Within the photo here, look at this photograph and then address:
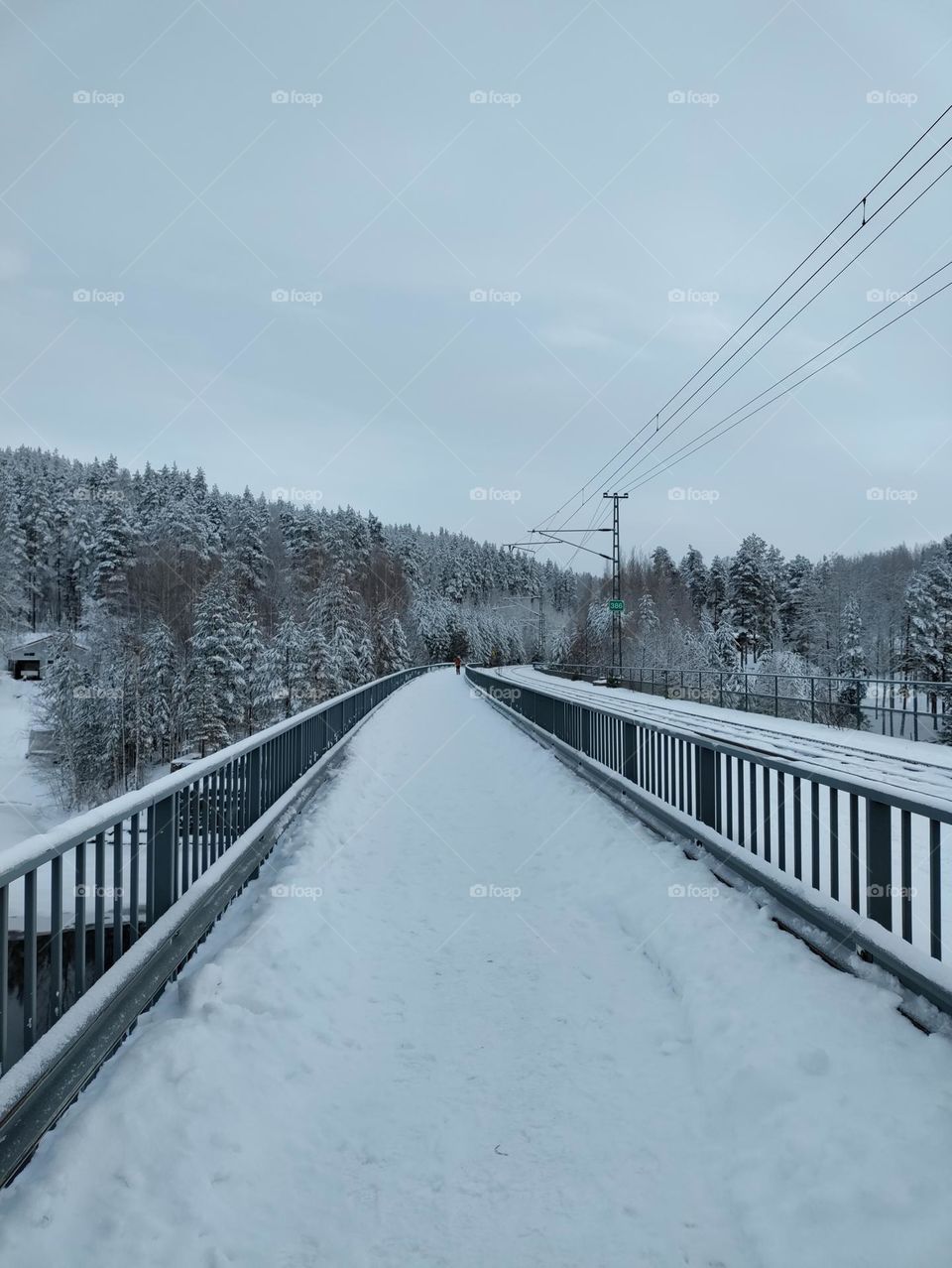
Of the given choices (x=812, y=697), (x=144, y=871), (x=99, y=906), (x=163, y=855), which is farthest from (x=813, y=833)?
(x=812, y=697)

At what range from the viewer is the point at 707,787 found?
703 cm

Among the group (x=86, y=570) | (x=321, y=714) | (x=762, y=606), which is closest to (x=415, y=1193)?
(x=321, y=714)

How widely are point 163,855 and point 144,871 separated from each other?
1.31m

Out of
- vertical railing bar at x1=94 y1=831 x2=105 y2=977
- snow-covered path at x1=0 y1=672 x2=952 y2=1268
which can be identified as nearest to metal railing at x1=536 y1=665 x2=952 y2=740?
snow-covered path at x1=0 y1=672 x2=952 y2=1268

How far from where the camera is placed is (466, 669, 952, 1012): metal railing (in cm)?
396

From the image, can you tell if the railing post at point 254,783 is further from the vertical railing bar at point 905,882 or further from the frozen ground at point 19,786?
the frozen ground at point 19,786

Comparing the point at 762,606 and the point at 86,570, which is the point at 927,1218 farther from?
the point at 762,606

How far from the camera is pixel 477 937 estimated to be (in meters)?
5.89

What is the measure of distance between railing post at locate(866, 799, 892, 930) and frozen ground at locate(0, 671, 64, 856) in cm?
3390

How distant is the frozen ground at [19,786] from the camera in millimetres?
36944

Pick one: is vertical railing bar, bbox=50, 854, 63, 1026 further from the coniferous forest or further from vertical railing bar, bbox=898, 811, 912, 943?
the coniferous forest

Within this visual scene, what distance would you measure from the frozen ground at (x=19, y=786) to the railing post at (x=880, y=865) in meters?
33.9

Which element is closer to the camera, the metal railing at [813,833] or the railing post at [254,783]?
the metal railing at [813,833]

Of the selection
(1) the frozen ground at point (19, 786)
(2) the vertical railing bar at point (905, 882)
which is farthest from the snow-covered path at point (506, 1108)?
(1) the frozen ground at point (19, 786)
